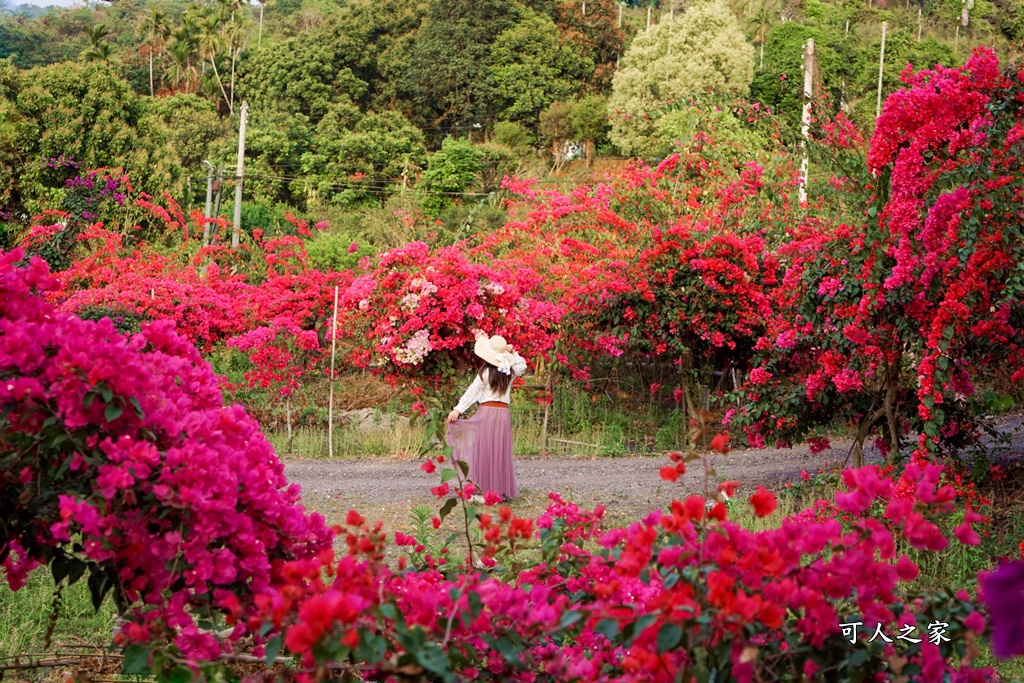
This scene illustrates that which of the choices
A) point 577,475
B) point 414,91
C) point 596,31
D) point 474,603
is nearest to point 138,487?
point 474,603

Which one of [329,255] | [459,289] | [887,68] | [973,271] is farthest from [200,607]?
[887,68]

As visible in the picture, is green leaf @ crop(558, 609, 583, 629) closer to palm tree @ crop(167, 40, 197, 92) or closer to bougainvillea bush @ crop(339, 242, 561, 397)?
bougainvillea bush @ crop(339, 242, 561, 397)

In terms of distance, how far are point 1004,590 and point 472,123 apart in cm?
3684

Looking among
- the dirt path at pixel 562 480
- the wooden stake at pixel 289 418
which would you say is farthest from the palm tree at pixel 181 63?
the dirt path at pixel 562 480

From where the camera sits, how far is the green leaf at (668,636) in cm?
176

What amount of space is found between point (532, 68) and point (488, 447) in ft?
101

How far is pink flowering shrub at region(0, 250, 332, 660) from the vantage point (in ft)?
7.38

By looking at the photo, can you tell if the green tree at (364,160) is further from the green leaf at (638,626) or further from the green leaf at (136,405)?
the green leaf at (638,626)

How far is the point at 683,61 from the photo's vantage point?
3419 cm

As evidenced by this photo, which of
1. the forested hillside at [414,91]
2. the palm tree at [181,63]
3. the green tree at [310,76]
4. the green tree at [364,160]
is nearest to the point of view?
the forested hillside at [414,91]

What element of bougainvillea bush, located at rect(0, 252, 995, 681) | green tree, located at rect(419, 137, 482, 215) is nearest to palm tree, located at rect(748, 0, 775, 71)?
green tree, located at rect(419, 137, 482, 215)

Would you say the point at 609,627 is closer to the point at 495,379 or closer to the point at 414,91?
the point at 495,379

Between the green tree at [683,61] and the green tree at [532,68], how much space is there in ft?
7.59

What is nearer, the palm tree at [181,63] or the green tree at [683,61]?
the green tree at [683,61]
